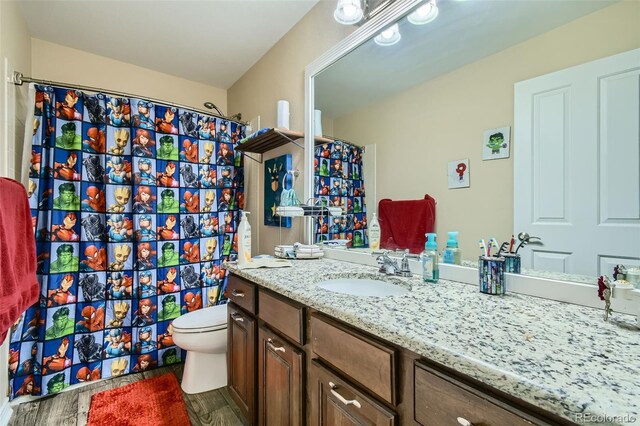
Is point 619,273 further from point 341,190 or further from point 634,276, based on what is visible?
point 341,190

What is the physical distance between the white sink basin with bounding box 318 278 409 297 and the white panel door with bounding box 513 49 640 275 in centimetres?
51

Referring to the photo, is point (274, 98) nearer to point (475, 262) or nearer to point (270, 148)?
point (270, 148)

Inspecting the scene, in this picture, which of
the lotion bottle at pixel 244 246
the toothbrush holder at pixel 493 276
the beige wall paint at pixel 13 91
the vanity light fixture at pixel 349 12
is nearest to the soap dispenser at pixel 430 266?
the toothbrush holder at pixel 493 276

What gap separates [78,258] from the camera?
72.4 inches

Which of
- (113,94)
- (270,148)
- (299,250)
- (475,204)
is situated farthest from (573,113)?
(113,94)

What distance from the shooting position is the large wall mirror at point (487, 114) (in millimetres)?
799

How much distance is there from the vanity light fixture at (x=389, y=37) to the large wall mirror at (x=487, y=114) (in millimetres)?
26

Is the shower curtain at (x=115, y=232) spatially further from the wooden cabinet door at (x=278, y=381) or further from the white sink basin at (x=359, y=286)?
the white sink basin at (x=359, y=286)

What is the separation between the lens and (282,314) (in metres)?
1.10

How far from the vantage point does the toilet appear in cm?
173

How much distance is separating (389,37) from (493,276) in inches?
46.1

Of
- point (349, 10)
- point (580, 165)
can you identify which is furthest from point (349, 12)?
point (580, 165)

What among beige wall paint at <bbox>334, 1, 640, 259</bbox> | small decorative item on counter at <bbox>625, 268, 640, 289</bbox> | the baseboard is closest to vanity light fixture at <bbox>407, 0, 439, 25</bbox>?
beige wall paint at <bbox>334, 1, 640, 259</bbox>

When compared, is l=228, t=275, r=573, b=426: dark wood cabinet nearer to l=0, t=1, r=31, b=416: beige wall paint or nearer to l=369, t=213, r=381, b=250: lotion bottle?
l=369, t=213, r=381, b=250: lotion bottle
